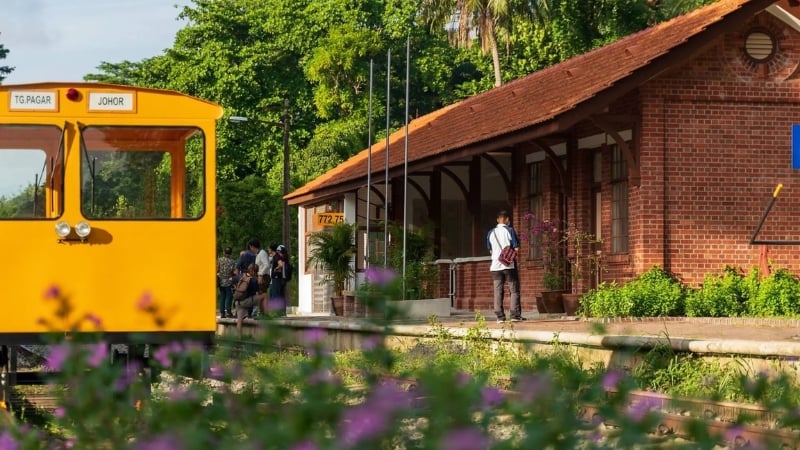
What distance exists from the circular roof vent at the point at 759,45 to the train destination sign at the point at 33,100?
1297 centimetres

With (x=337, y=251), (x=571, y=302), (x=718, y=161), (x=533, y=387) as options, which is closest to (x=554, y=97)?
(x=718, y=161)

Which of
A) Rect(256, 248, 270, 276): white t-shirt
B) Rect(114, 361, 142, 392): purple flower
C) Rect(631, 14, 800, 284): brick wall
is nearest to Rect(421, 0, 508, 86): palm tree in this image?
Rect(256, 248, 270, 276): white t-shirt

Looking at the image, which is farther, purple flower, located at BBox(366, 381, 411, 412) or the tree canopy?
the tree canopy

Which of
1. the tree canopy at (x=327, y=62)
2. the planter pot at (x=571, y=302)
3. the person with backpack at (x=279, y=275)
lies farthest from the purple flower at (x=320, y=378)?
the tree canopy at (x=327, y=62)

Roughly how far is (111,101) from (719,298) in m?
10.9

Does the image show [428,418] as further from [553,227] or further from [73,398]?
[553,227]

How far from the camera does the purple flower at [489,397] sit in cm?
330

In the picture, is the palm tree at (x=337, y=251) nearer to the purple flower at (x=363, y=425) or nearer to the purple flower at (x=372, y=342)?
the purple flower at (x=372, y=342)

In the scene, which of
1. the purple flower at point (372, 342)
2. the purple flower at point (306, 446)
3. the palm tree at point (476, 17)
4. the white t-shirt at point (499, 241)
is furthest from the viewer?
the palm tree at point (476, 17)

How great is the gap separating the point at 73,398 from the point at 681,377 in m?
9.50

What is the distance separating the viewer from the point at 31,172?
12.5 m

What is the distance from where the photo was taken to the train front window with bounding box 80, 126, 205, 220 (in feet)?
41.1

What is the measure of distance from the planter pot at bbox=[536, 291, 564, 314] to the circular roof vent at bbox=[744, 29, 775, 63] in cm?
448

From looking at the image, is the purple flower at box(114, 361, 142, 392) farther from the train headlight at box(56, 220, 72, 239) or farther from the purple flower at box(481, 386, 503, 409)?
the train headlight at box(56, 220, 72, 239)
